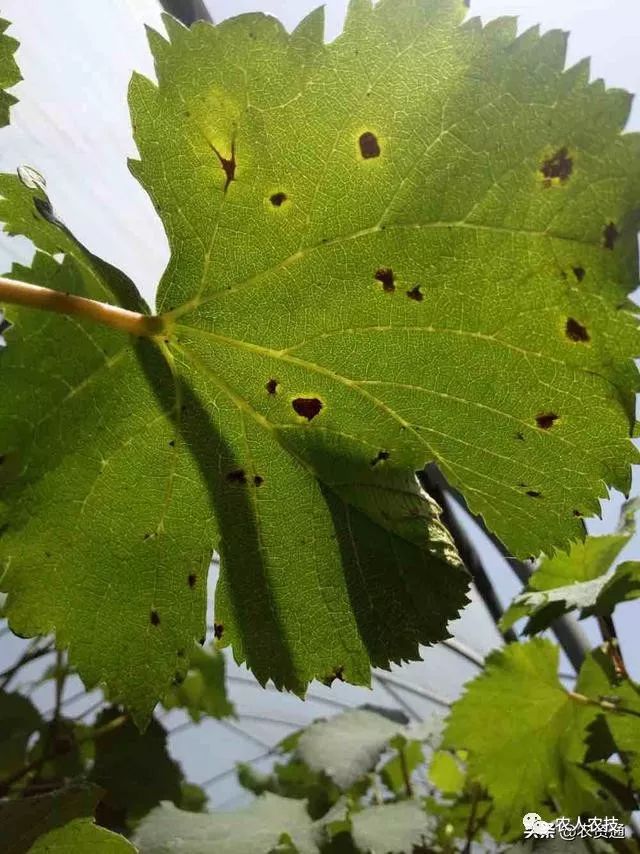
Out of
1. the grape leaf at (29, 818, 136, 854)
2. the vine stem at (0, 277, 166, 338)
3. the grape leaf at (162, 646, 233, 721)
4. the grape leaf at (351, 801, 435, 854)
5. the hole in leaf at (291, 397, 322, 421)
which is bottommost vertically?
Answer: the grape leaf at (351, 801, 435, 854)

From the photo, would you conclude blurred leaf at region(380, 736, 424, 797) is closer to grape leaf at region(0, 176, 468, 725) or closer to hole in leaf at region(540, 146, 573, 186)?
grape leaf at region(0, 176, 468, 725)

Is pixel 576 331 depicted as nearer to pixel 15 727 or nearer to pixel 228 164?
pixel 228 164

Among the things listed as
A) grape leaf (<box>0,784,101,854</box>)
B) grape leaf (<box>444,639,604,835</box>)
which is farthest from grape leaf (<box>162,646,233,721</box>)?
grape leaf (<box>0,784,101,854</box>)

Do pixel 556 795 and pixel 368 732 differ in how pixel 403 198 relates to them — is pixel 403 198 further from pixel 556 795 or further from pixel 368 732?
pixel 368 732

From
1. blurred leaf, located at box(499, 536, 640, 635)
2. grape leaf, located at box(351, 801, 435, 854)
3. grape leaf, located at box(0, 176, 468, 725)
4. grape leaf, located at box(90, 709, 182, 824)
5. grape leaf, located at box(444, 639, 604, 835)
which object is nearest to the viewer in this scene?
grape leaf, located at box(0, 176, 468, 725)

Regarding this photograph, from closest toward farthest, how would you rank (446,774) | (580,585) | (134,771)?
(580,585)
(134,771)
(446,774)

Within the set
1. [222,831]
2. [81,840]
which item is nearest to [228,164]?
[81,840]

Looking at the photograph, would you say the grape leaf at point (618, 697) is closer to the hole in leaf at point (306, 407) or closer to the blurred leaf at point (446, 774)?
the hole in leaf at point (306, 407)
